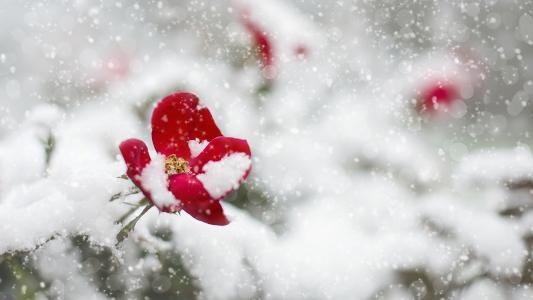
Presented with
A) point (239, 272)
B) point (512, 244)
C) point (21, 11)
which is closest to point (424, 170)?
point (512, 244)

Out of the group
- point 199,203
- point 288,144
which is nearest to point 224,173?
point 199,203

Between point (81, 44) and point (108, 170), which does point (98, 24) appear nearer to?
point (81, 44)

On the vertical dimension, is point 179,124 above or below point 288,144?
below

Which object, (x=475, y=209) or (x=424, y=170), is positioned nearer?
(x=475, y=209)

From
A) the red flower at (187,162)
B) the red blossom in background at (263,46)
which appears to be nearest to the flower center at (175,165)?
the red flower at (187,162)

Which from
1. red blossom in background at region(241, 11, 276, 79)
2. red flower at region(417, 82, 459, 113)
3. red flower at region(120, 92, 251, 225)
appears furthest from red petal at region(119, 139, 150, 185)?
red flower at region(417, 82, 459, 113)

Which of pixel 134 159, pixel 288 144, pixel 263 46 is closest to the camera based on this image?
pixel 134 159

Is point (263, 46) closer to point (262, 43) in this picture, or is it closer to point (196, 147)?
point (262, 43)
